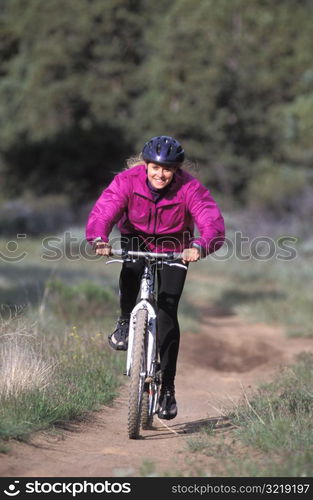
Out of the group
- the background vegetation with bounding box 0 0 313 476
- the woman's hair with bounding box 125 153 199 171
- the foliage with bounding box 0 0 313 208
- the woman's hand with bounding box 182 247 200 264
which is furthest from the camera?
the foliage with bounding box 0 0 313 208

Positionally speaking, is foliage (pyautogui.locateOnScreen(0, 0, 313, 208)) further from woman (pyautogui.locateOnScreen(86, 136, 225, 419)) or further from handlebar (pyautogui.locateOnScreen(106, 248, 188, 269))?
handlebar (pyautogui.locateOnScreen(106, 248, 188, 269))

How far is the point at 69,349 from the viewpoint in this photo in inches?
335

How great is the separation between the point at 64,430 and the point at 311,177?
20.4m

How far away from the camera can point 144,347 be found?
6.25 meters

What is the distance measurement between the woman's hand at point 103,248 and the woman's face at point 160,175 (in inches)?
23.9

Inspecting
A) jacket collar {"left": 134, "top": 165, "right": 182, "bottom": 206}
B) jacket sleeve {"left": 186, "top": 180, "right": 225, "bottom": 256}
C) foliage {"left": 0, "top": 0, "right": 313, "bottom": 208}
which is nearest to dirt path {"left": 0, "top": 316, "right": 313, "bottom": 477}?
jacket sleeve {"left": 186, "top": 180, "right": 225, "bottom": 256}

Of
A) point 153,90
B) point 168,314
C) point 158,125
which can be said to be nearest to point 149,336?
point 168,314

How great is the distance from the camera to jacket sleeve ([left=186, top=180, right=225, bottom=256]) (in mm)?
6215

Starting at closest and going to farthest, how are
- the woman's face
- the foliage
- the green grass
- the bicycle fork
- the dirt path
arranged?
the dirt path → the green grass → the bicycle fork → the woman's face → the foliage

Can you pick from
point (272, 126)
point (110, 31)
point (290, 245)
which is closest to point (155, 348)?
point (290, 245)

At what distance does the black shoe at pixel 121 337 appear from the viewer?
6.54m

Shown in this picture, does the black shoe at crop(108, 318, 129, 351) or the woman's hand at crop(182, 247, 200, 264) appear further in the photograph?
the black shoe at crop(108, 318, 129, 351)

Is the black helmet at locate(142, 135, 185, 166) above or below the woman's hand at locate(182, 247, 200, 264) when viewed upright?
above
